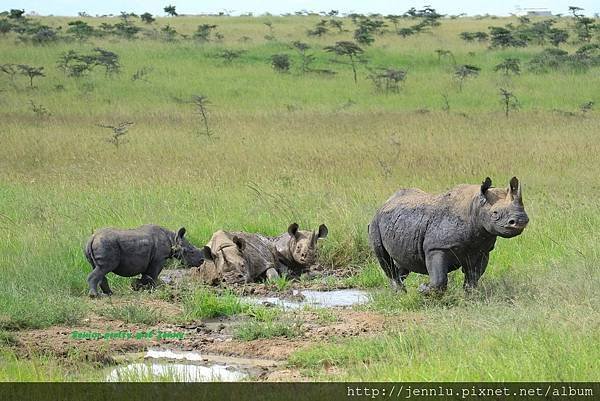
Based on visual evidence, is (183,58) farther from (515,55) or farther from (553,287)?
(553,287)

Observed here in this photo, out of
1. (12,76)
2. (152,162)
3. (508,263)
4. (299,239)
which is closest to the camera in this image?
(508,263)

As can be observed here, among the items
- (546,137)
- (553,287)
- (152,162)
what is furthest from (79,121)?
(553,287)

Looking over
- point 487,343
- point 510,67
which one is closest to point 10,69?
point 510,67

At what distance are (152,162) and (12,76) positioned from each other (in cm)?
1304

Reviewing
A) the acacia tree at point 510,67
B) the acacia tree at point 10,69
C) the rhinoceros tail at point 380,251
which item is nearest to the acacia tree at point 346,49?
the acacia tree at point 510,67

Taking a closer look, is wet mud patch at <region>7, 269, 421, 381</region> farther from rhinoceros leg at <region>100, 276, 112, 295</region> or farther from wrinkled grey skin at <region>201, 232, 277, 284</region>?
wrinkled grey skin at <region>201, 232, 277, 284</region>

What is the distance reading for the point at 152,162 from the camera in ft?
61.2

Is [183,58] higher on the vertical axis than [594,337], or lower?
lower

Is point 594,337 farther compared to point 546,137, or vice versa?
point 546,137

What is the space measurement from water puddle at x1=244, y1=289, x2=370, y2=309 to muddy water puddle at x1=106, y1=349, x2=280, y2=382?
180 cm

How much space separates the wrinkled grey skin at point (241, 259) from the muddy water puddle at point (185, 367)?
2954mm

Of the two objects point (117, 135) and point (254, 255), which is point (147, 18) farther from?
point (254, 255)

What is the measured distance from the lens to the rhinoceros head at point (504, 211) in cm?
876

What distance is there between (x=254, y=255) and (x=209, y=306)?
222 centimetres
